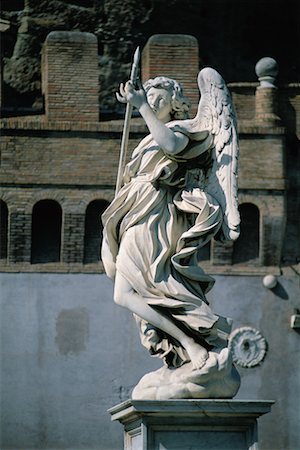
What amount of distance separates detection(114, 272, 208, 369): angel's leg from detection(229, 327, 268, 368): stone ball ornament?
51.6ft

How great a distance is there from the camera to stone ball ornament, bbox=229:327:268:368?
27266mm

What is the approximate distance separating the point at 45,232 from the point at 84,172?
98cm

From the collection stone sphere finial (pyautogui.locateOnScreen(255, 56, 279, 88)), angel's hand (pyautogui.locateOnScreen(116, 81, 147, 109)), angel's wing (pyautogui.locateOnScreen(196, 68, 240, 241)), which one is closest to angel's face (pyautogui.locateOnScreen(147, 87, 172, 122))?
angel's wing (pyautogui.locateOnScreen(196, 68, 240, 241))

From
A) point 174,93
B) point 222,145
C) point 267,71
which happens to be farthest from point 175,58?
point 222,145

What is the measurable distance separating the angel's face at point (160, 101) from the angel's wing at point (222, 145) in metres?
0.19

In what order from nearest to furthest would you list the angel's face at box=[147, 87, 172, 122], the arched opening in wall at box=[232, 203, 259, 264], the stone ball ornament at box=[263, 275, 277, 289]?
the angel's face at box=[147, 87, 172, 122], the stone ball ornament at box=[263, 275, 277, 289], the arched opening in wall at box=[232, 203, 259, 264]

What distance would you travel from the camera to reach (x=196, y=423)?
11.3 m

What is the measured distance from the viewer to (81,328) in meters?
27.5

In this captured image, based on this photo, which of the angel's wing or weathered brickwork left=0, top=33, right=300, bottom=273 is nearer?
the angel's wing

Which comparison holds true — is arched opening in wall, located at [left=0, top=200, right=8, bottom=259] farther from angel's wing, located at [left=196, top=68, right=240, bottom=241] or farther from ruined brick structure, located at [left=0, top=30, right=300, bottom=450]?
angel's wing, located at [left=196, top=68, right=240, bottom=241]

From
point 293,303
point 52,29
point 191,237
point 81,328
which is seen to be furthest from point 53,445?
point 191,237

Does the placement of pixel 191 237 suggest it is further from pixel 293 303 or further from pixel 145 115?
pixel 293 303

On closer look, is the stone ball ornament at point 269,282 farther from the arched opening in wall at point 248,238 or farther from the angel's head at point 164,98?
the angel's head at point 164,98

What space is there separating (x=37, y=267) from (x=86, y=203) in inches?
41.2
